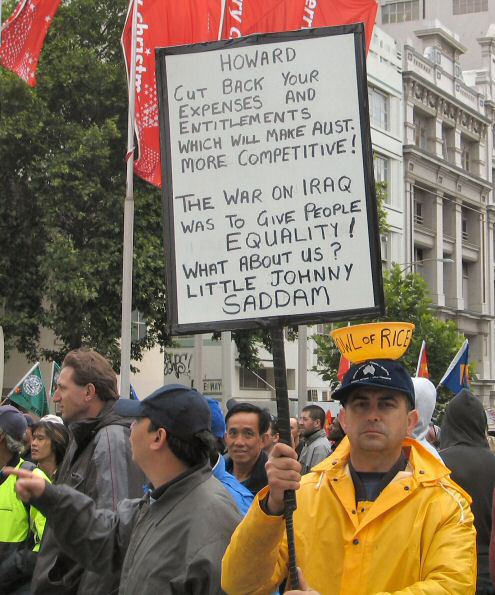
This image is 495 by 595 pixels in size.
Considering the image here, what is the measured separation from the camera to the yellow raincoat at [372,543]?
10.7ft

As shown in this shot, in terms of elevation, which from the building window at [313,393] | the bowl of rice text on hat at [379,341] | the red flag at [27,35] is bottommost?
the building window at [313,393]

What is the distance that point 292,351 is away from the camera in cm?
4272

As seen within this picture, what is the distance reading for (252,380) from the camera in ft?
138

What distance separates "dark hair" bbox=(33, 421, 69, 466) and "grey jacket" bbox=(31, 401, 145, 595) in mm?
2059

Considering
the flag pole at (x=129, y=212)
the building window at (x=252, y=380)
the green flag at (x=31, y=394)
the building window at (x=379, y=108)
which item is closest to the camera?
the green flag at (x=31, y=394)

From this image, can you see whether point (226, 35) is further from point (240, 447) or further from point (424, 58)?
point (424, 58)

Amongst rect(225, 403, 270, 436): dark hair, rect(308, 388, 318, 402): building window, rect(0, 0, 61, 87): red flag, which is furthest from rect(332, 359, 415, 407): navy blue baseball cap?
rect(308, 388, 318, 402): building window

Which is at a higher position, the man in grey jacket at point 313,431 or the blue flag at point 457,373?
the blue flag at point 457,373

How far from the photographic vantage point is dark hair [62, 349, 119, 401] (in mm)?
5348

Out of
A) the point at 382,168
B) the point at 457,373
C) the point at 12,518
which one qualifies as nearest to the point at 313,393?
the point at 382,168

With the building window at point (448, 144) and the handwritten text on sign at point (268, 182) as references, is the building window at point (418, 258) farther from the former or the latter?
the handwritten text on sign at point (268, 182)

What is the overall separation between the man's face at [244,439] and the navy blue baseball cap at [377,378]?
10.4 ft

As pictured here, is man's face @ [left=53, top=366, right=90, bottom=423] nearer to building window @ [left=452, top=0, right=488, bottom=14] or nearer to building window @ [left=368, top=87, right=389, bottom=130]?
building window @ [left=368, top=87, right=389, bottom=130]

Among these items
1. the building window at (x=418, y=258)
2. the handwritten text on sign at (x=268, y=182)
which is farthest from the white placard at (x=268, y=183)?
the building window at (x=418, y=258)
